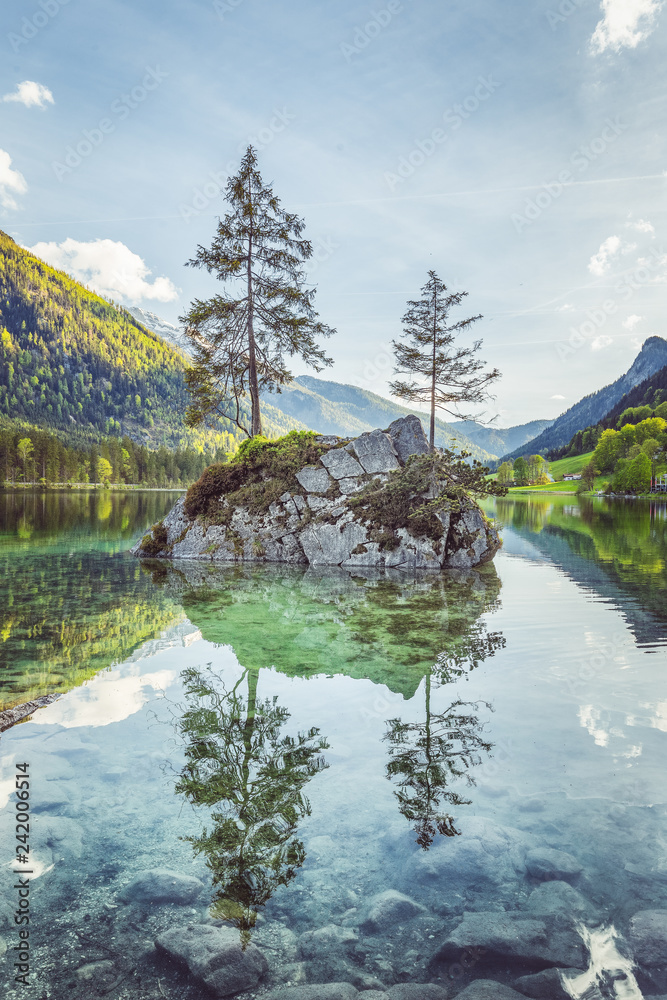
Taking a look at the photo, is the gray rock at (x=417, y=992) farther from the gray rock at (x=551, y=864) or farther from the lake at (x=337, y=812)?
the gray rock at (x=551, y=864)

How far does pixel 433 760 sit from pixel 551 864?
1.71 meters

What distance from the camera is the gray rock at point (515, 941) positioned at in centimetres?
340

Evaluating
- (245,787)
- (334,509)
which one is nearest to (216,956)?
(245,787)

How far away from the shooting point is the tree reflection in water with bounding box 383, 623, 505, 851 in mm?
4898

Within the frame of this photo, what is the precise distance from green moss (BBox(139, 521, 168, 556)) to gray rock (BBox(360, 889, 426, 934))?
2221 centimetres

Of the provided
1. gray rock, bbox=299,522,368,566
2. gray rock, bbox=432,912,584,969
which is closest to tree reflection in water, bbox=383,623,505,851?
gray rock, bbox=432,912,584,969

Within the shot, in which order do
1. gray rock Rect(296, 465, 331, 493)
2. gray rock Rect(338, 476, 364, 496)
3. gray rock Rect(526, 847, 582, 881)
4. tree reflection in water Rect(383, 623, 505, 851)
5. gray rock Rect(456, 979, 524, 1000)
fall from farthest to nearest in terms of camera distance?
gray rock Rect(296, 465, 331, 493), gray rock Rect(338, 476, 364, 496), tree reflection in water Rect(383, 623, 505, 851), gray rock Rect(526, 847, 582, 881), gray rock Rect(456, 979, 524, 1000)

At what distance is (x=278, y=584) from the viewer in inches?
686

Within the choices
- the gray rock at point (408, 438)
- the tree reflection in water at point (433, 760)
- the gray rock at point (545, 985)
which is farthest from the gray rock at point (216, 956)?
the gray rock at point (408, 438)

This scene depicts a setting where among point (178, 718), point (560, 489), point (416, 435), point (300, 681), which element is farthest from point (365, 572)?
point (560, 489)

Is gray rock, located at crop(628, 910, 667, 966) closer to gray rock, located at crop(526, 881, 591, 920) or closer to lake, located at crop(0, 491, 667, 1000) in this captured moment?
lake, located at crop(0, 491, 667, 1000)

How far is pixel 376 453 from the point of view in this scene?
24.0 meters

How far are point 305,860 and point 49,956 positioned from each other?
190 cm

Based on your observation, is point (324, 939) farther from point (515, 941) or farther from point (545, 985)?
point (545, 985)
